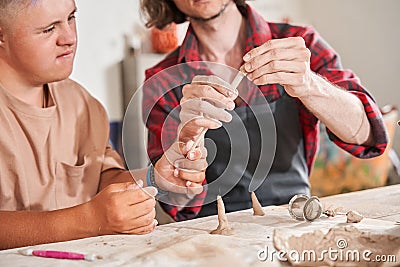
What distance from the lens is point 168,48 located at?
327 cm

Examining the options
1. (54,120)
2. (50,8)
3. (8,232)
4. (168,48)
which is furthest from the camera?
(168,48)

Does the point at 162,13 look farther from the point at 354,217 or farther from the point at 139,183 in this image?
the point at 354,217

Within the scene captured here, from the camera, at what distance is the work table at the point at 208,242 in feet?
2.98

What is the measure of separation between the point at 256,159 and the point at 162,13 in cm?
60

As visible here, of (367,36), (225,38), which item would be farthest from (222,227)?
(367,36)

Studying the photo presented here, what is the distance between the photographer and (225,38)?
1.69 meters

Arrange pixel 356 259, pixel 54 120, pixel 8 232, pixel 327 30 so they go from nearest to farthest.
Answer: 1. pixel 356 259
2. pixel 8 232
3. pixel 54 120
4. pixel 327 30

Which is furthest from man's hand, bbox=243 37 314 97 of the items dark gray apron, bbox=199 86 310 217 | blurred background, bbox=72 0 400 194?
blurred background, bbox=72 0 400 194

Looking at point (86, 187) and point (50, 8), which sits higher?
point (50, 8)

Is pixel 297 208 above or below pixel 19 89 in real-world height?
below

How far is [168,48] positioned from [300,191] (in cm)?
178

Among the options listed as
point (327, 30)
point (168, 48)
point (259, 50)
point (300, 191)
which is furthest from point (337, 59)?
point (327, 30)

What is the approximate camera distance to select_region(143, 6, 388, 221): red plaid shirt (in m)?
1.55

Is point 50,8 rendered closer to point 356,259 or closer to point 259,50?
point 259,50
